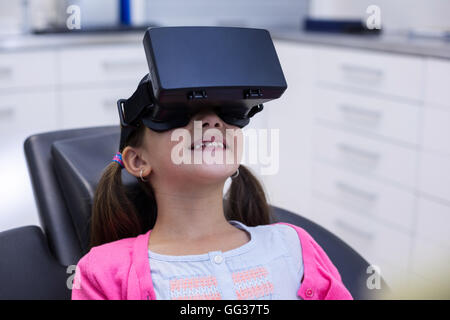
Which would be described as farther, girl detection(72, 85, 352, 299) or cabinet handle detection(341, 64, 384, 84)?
cabinet handle detection(341, 64, 384, 84)

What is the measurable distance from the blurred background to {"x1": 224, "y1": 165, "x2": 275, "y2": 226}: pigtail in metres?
0.65

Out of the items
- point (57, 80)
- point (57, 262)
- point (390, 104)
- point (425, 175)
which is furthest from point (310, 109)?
point (57, 262)

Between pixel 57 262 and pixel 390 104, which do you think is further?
pixel 390 104

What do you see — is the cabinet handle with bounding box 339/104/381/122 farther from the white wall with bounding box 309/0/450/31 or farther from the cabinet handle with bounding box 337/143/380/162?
the white wall with bounding box 309/0/450/31

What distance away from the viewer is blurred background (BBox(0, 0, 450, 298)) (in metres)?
1.78

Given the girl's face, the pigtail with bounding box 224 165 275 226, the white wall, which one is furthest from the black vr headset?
the white wall

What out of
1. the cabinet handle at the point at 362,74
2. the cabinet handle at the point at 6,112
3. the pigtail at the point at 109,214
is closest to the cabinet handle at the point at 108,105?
the cabinet handle at the point at 6,112

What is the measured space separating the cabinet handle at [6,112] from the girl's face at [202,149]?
4.78ft

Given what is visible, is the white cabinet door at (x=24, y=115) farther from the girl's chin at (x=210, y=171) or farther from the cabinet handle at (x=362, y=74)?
the girl's chin at (x=210, y=171)

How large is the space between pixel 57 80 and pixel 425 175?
130 cm
